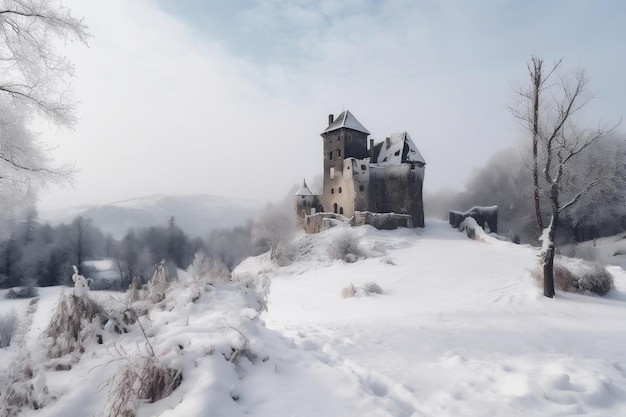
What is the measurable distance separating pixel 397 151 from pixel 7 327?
32.4m

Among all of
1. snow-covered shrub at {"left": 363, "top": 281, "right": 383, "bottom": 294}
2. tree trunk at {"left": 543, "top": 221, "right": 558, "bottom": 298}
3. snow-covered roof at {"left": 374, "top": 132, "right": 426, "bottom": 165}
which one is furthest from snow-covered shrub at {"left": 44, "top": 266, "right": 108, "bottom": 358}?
snow-covered roof at {"left": 374, "top": 132, "right": 426, "bottom": 165}

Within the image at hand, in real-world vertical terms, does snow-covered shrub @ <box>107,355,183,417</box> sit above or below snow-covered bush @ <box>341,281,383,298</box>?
above

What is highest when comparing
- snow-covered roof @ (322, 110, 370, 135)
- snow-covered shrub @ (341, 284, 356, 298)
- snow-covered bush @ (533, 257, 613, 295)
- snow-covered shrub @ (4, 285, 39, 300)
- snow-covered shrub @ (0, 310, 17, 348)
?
snow-covered roof @ (322, 110, 370, 135)

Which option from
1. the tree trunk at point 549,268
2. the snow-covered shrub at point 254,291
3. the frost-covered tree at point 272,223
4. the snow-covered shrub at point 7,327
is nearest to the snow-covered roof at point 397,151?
the frost-covered tree at point 272,223

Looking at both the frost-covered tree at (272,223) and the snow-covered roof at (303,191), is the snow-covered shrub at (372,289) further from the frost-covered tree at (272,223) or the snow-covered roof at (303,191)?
the snow-covered roof at (303,191)

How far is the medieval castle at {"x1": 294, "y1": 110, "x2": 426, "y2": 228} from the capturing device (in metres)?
32.6

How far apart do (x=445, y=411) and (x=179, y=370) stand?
2.36m

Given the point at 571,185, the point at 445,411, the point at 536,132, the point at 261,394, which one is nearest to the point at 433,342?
the point at 445,411

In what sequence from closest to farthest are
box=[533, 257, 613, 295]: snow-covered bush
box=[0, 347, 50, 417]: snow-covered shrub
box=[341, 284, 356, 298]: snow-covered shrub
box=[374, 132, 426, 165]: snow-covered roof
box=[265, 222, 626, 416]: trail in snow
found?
box=[0, 347, 50, 417]: snow-covered shrub → box=[265, 222, 626, 416]: trail in snow → box=[533, 257, 613, 295]: snow-covered bush → box=[341, 284, 356, 298]: snow-covered shrub → box=[374, 132, 426, 165]: snow-covered roof

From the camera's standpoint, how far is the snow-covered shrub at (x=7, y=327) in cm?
1518

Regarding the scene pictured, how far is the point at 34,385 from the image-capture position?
104 inches

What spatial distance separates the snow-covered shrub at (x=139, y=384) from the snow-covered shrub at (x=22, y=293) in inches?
914

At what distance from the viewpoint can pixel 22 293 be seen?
770 inches

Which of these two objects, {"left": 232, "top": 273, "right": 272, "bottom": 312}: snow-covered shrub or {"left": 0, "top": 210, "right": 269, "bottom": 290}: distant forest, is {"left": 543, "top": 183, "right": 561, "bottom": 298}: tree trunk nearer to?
{"left": 232, "top": 273, "right": 272, "bottom": 312}: snow-covered shrub
